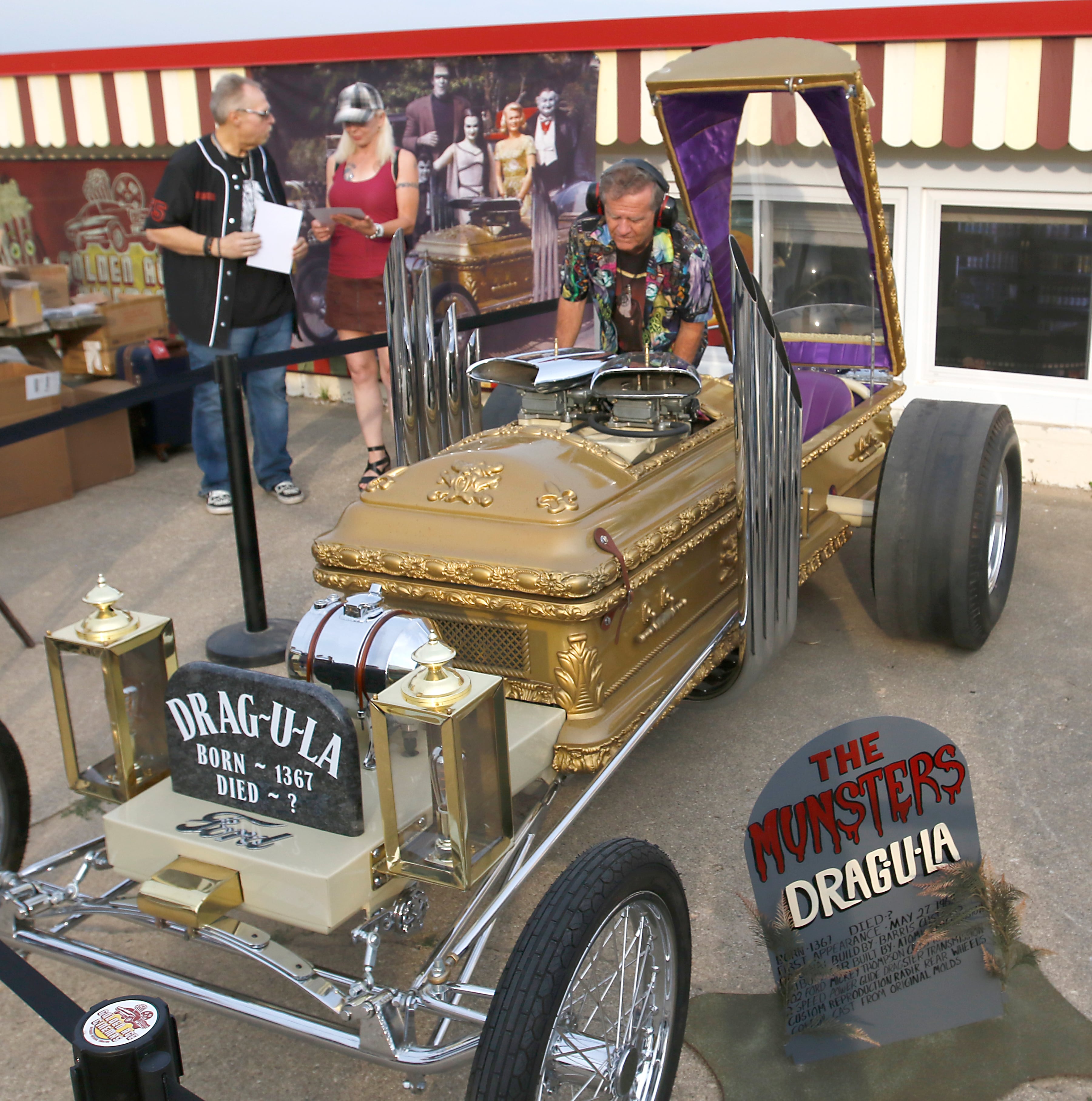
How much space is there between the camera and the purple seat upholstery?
14.6 ft

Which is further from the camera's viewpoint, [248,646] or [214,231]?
[214,231]

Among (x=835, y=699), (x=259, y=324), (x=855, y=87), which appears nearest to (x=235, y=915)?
(x=835, y=699)

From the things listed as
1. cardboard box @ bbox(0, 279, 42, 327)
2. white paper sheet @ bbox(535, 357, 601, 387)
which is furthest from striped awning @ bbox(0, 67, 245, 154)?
white paper sheet @ bbox(535, 357, 601, 387)

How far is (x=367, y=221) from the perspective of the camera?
6.46 m

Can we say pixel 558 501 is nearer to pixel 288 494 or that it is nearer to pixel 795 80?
pixel 795 80

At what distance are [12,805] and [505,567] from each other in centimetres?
127

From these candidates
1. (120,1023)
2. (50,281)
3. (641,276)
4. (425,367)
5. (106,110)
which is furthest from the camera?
(106,110)

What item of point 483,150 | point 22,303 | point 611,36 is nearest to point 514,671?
point 611,36

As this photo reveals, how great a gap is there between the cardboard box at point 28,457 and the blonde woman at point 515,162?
286 centimetres

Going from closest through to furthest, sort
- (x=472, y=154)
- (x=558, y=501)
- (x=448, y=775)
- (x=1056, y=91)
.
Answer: (x=448, y=775), (x=558, y=501), (x=1056, y=91), (x=472, y=154)

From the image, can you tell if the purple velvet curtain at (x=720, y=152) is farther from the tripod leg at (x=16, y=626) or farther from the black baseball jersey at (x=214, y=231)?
the tripod leg at (x=16, y=626)

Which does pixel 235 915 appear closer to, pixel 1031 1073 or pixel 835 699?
pixel 1031 1073

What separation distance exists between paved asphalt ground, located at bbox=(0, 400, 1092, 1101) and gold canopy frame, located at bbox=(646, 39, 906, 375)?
1.28 meters

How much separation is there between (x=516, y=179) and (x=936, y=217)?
243 centimetres
